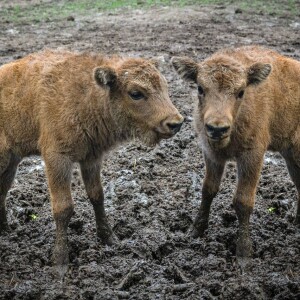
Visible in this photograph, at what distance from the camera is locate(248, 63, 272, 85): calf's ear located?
5.86m

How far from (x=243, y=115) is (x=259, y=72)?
1.47ft

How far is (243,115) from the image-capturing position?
19.5 ft

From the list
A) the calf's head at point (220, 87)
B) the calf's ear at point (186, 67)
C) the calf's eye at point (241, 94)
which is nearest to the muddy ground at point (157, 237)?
the calf's head at point (220, 87)

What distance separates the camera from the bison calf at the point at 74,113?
5.66 metres

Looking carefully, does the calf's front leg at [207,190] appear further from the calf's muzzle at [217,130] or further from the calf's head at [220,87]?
the calf's muzzle at [217,130]

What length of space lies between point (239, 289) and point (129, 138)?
5.99ft

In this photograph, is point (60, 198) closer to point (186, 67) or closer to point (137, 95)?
point (137, 95)

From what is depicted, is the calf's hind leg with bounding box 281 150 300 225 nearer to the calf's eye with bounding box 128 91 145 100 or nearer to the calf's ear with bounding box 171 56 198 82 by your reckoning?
the calf's ear with bounding box 171 56 198 82

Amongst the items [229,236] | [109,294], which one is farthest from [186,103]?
[109,294]

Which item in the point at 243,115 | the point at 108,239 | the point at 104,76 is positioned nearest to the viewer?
the point at 104,76

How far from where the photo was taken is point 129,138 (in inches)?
239

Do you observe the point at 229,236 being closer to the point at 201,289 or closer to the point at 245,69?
the point at 201,289

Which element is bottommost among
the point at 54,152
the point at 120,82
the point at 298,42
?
the point at 298,42

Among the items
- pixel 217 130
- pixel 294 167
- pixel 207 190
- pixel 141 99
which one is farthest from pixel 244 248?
pixel 141 99
